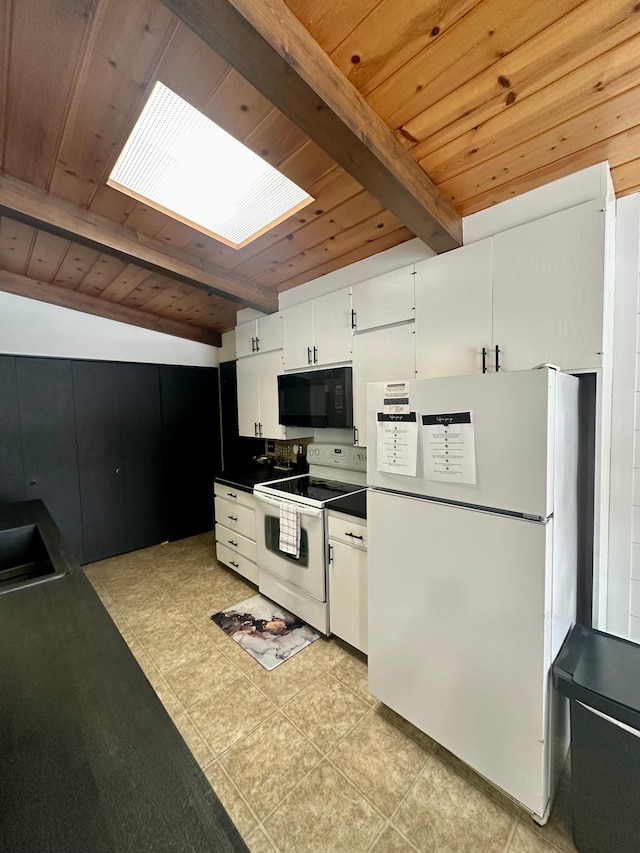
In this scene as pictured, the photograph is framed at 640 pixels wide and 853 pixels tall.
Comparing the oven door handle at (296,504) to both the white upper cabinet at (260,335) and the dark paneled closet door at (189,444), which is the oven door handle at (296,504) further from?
the dark paneled closet door at (189,444)

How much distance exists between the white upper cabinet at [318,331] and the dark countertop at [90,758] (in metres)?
1.94

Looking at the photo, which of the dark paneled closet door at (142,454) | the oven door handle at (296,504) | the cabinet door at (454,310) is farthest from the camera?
the dark paneled closet door at (142,454)

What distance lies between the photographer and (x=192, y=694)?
1842 mm

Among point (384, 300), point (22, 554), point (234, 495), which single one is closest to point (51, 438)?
point (22, 554)

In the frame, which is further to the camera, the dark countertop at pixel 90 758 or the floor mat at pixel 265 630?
the floor mat at pixel 265 630

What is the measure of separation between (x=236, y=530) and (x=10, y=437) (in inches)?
81.7

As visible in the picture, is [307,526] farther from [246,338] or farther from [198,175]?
[198,175]

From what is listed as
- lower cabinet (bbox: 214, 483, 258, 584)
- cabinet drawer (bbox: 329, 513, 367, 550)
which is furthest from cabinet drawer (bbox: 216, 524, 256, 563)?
cabinet drawer (bbox: 329, 513, 367, 550)

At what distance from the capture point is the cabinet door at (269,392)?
2965 millimetres

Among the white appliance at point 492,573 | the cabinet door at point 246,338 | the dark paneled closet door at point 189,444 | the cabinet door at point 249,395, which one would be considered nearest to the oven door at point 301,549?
the white appliance at point 492,573

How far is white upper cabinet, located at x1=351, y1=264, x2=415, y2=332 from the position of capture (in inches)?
78.2

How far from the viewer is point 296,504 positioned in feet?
7.37

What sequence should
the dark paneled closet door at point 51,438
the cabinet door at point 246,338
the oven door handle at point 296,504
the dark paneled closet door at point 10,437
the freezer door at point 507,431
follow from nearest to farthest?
1. the freezer door at point 507,431
2. the oven door handle at point 296,504
3. the dark paneled closet door at point 10,437
4. the dark paneled closet door at point 51,438
5. the cabinet door at point 246,338

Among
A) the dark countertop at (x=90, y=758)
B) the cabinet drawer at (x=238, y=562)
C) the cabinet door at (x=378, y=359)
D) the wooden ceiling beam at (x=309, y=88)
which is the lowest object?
the cabinet drawer at (x=238, y=562)
